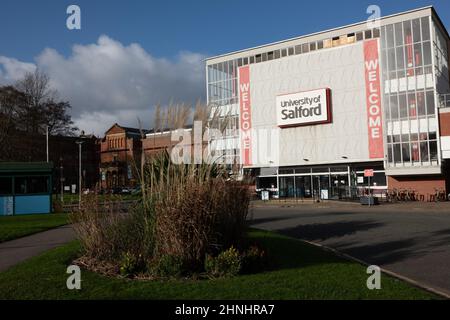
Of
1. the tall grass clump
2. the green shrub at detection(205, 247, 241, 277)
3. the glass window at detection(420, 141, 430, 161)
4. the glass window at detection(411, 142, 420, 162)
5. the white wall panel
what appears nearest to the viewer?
the green shrub at detection(205, 247, 241, 277)

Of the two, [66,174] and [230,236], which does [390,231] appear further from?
[66,174]

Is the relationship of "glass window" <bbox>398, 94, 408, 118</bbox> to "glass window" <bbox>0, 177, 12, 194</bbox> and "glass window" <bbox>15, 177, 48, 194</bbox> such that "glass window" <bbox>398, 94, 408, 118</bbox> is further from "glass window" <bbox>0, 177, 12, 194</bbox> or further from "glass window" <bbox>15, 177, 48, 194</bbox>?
"glass window" <bbox>0, 177, 12, 194</bbox>

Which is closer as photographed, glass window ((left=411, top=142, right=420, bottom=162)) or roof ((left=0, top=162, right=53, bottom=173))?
roof ((left=0, top=162, right=53, bottom=173))

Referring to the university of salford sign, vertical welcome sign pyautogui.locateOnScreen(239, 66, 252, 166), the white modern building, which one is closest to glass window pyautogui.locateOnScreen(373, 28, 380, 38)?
the white modern building

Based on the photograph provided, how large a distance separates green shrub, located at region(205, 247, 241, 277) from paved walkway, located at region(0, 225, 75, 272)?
4113 millimetres

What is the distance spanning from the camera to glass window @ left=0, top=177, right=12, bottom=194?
23.9 metres

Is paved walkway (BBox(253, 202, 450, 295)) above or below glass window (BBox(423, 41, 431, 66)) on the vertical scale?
below

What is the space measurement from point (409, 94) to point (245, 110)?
59.2 ft

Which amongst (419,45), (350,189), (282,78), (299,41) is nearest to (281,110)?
(282,78)

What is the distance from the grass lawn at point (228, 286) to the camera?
6332mm

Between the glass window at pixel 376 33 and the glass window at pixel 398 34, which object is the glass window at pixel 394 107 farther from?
the glass window at pixel 376 33

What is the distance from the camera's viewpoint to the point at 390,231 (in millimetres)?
14977

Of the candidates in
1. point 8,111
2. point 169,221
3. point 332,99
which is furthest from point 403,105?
point 8,111

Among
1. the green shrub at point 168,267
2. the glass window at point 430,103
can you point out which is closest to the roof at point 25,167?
the green shrub at point 168,267
